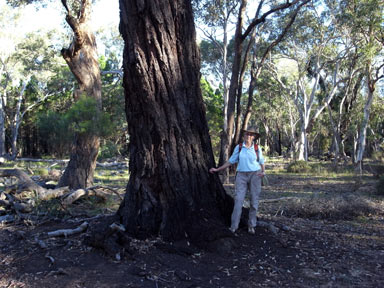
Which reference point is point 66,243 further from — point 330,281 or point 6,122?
point 6,122

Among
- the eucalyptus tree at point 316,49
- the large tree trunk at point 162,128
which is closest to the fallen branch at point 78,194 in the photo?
the large tree trunk at point 162,128

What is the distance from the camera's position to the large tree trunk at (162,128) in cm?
486

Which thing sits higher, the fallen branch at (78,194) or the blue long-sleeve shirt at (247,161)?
the blue long-sleeve shirt at (247,161)

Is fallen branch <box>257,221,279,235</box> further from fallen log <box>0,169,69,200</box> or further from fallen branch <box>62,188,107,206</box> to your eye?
fallen log <box>0,169,69,200</box>

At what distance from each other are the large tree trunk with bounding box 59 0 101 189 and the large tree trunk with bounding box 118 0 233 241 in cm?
594

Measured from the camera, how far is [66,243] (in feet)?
16.2

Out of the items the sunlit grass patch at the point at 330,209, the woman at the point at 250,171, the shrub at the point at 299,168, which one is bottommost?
the sunlit grass patch at the point at 330,209

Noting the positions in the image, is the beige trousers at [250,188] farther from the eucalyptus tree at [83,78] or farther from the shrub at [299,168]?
the shrub at [299,168]

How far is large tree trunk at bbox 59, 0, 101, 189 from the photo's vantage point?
418 inches

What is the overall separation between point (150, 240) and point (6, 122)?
4314 centimetres

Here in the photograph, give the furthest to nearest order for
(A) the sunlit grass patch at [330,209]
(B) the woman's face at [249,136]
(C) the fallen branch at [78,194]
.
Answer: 1. (C) the fallen branch at [78,194]
2. (A) the sunlit grass patch at [330,209]
3. (B) the woman's face at [249,136]

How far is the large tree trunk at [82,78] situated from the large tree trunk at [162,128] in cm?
594

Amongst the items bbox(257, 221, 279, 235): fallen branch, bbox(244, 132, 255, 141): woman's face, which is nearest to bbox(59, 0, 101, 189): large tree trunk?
bbox(257, 221, 279, 235): fallen branch

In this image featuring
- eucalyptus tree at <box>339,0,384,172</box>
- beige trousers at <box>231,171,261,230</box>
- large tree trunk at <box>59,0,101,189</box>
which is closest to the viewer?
beige trousers at <box>231,171,261,230</box>
